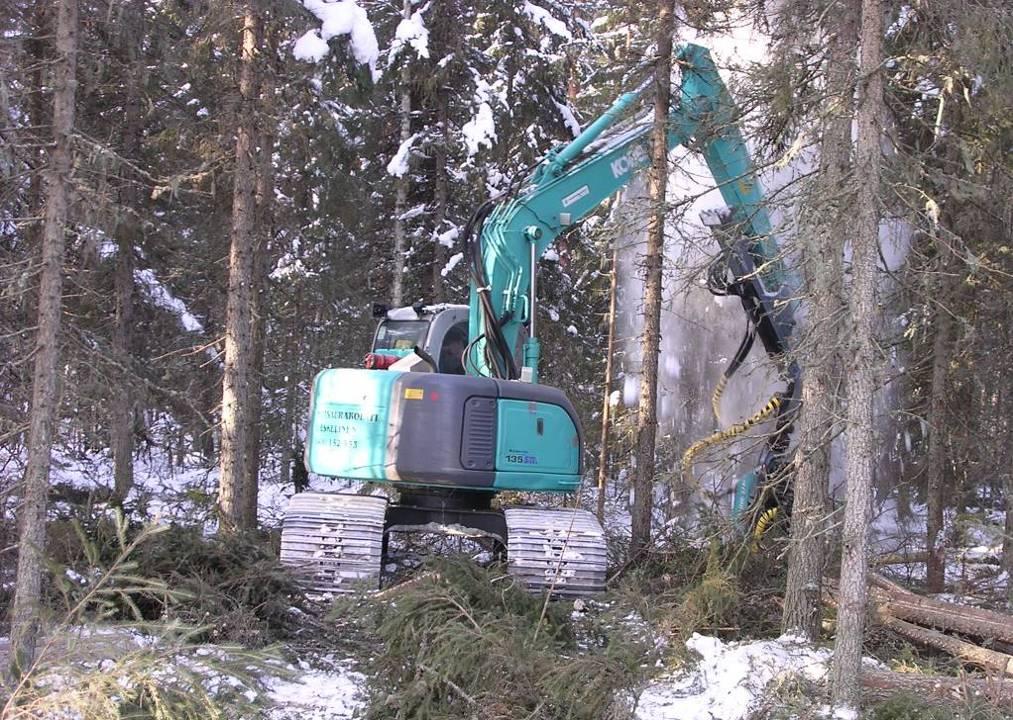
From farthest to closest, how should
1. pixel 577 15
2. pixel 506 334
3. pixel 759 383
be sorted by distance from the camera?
pixel 577 15, pixel 759 383, pixel 506 334

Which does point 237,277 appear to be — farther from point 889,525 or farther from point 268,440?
point 268,440

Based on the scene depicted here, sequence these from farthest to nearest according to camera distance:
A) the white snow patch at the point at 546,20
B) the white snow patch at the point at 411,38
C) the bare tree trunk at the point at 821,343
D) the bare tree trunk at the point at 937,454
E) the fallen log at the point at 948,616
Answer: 1. the white snow patch at the point at 546,20
2. the white snow patch at the point at 411,38
3. the bare tree trunk at the point at 937,454
4. the fallen log at the point at 948,616
5. the bare tree trunk at the point at 821,343

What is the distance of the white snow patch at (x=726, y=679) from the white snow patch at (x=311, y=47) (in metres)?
7.67

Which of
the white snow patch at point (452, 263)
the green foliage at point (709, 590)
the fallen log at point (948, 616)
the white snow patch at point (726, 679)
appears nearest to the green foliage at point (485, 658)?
the white snow patch at point (726, 679)

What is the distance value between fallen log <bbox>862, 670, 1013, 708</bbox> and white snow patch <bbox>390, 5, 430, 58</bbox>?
10.6 metres

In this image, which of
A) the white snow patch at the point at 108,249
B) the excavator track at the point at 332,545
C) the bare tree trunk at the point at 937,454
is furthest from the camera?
the white snow patch at the point at 108,249

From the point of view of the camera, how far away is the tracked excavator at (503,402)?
8023mm

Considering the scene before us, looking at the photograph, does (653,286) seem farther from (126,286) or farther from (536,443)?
(126,286)

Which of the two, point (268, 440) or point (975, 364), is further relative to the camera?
point (268, 440)

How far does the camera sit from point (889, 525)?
14523mm

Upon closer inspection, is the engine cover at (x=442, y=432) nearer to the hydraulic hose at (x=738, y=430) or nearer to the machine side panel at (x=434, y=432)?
the machine side panel at (x=434, y=432)

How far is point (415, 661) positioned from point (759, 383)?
8.59 metres

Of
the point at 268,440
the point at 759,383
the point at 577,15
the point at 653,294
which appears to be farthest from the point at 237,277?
the point at 268,440

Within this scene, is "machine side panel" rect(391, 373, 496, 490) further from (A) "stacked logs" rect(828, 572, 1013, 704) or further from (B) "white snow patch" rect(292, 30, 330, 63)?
(B) "white snow patch" rect(292, 30, 330, 63)
